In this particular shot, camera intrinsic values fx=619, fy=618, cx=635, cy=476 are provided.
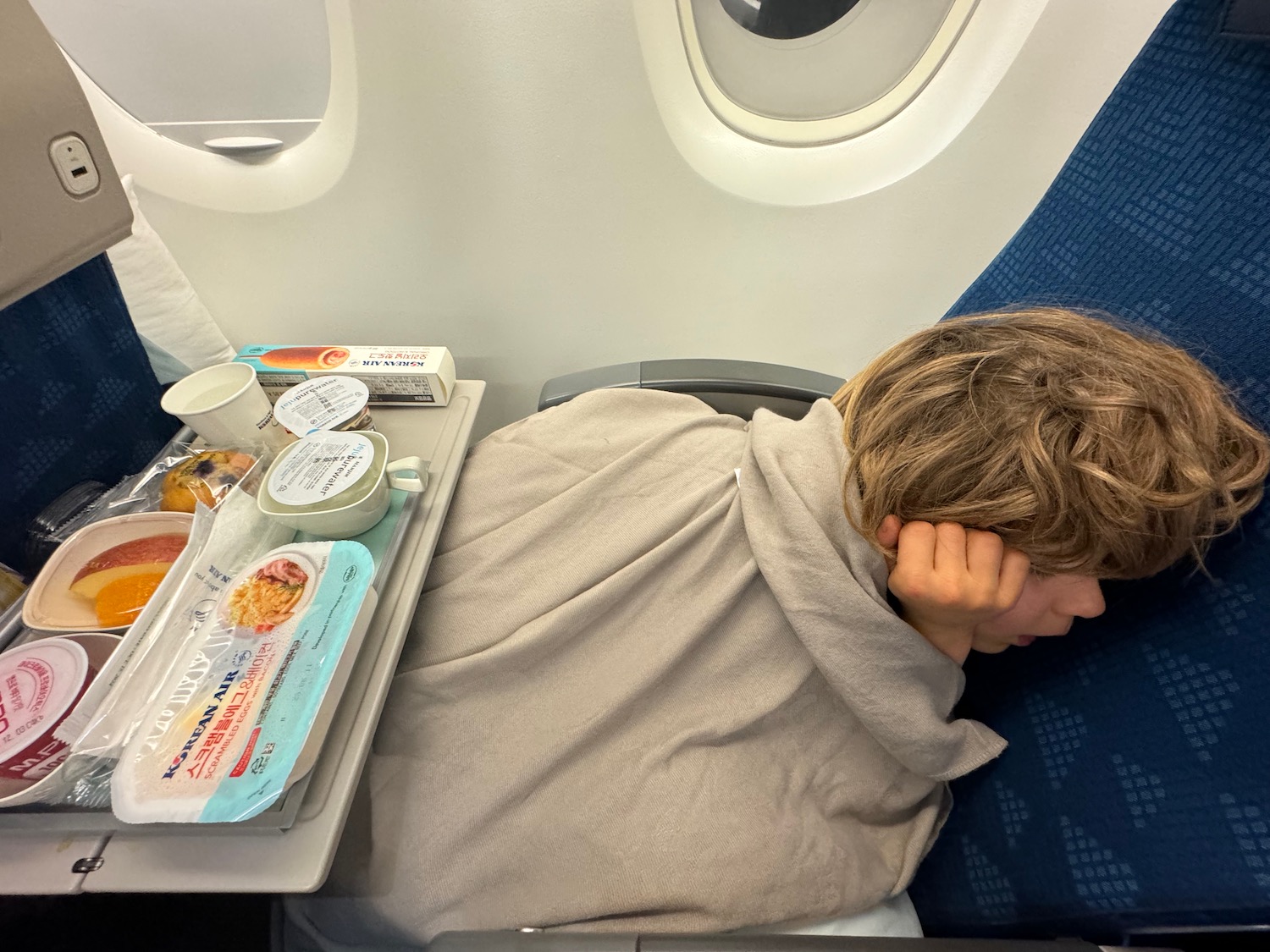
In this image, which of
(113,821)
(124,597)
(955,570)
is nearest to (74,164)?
(124,597)

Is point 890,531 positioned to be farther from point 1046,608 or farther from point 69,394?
point 69,394

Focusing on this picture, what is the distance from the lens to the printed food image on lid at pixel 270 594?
1.90 ft

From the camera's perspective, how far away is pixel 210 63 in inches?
37.0

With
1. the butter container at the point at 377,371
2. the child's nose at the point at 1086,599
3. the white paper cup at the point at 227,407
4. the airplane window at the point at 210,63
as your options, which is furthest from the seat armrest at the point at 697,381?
the airplane window at the point at 210,63

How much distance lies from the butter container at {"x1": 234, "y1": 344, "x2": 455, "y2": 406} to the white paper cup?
0.29 ft

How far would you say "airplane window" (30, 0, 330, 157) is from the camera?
90 cm

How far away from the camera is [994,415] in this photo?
2.02 feet

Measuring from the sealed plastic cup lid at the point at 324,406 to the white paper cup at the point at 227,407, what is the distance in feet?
0.06

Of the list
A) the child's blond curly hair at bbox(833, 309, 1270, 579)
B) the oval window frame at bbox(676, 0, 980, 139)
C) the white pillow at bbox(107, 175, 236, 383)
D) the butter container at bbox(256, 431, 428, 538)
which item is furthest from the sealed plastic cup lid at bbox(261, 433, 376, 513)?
the oval window frame at bbox(676, 0, 980, 139)

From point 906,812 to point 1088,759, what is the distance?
0.23 metres

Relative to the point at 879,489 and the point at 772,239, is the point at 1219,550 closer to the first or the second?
the point at 879,489

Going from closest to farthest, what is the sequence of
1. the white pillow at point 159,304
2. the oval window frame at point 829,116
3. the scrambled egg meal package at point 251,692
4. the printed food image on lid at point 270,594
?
the scrambled egg meal package at point 251,692 < the printed food image on lid at point 270,594 < the white pillow at point 159,304 < the oval window frame at point 829,116

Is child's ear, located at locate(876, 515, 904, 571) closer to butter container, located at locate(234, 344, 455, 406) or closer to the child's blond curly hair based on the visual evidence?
the child's blond curly hair

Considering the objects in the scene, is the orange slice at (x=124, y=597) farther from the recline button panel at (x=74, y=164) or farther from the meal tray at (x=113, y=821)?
the recline button panel at (x=74, y=164)
